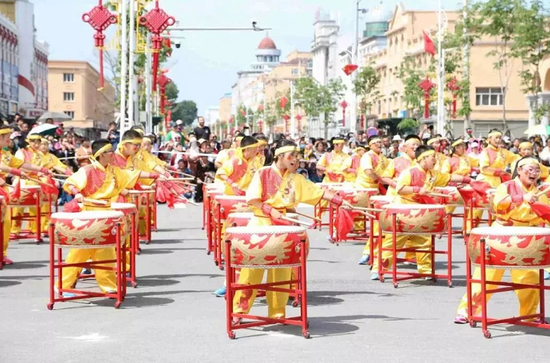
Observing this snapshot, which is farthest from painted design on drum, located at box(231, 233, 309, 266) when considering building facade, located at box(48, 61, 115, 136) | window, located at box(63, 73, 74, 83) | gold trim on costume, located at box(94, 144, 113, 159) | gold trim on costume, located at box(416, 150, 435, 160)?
window, located at box(63, 73, 74, 83)

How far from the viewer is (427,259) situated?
12875 millimetres

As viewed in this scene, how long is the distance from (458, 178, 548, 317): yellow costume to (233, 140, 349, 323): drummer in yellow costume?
161 centimetres

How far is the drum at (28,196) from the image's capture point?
54.9 feet

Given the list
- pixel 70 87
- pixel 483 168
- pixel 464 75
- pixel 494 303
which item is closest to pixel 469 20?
pixel 464 75

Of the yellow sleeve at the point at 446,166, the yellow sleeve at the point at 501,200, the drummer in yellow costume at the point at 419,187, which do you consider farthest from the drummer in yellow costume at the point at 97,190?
the yellow sleeve at the point at 446,166

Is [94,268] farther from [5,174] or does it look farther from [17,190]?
[17,190]

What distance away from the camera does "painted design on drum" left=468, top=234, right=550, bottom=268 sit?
29.2 feet

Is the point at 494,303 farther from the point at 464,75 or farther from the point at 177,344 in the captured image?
the point at 464,75

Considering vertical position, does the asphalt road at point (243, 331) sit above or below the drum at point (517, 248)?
below

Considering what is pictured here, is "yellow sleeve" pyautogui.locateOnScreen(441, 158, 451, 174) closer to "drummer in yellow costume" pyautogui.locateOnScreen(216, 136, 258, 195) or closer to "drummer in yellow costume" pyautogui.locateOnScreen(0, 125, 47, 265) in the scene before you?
"drummer in yellow costume" pyautogui.locateOnScreen(216, 136, 258, 195)

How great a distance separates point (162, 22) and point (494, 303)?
55.6 ft

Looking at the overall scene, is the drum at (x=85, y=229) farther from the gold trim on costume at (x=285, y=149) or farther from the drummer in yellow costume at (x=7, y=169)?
the drummer in yellow costume at (x=7, y=169)

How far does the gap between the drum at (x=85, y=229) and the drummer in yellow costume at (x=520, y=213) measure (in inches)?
133

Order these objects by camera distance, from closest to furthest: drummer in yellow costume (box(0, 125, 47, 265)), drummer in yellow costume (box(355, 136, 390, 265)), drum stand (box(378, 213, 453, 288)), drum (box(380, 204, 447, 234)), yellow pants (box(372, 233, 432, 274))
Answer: drum (box(380, 204, 447, 234)) → drum stand (box(378, 213, 453, 288)) → yellow pants (box(372, 233, 432, 274)) → drummer in yellow costume (box(0, 125, 47, 265)) → drummer in yellow costume (box(355, 136, 390, 265))
